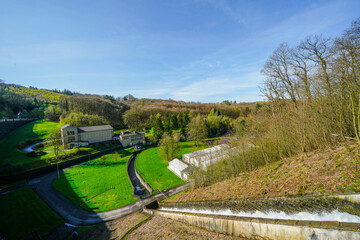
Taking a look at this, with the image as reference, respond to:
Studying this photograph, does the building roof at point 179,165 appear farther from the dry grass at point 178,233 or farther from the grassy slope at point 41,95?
the grassy slope at point 41,95

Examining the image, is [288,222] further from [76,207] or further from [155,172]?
[155,172]

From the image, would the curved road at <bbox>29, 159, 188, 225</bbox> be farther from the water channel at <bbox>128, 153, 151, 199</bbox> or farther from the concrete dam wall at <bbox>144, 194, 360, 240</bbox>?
the concrete dam wall at <bbox>144, 194, 360, 240</bbox>

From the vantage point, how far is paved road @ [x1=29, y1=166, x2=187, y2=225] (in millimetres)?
15234

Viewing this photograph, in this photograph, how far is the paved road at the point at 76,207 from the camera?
15.2 metres

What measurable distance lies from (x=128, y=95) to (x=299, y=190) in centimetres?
14422

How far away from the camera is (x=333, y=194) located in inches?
204

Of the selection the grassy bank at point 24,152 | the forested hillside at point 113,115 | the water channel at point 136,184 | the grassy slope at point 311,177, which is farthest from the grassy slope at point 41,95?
the grassy slope at point 311,177

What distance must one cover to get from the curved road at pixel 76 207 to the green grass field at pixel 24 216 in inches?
31.1

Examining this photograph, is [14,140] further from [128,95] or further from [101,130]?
[128,95]

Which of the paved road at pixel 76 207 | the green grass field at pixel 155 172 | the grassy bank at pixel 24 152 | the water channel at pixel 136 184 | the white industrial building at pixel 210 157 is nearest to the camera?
the white industrial building at pixel 210 157

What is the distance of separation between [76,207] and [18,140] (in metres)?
36.5

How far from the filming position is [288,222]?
4.59 meters

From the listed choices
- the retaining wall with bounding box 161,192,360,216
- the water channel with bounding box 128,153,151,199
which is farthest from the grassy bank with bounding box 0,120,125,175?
the retaining wall with bounding box 161,192,360,216

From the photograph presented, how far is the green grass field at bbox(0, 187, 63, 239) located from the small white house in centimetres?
1568
